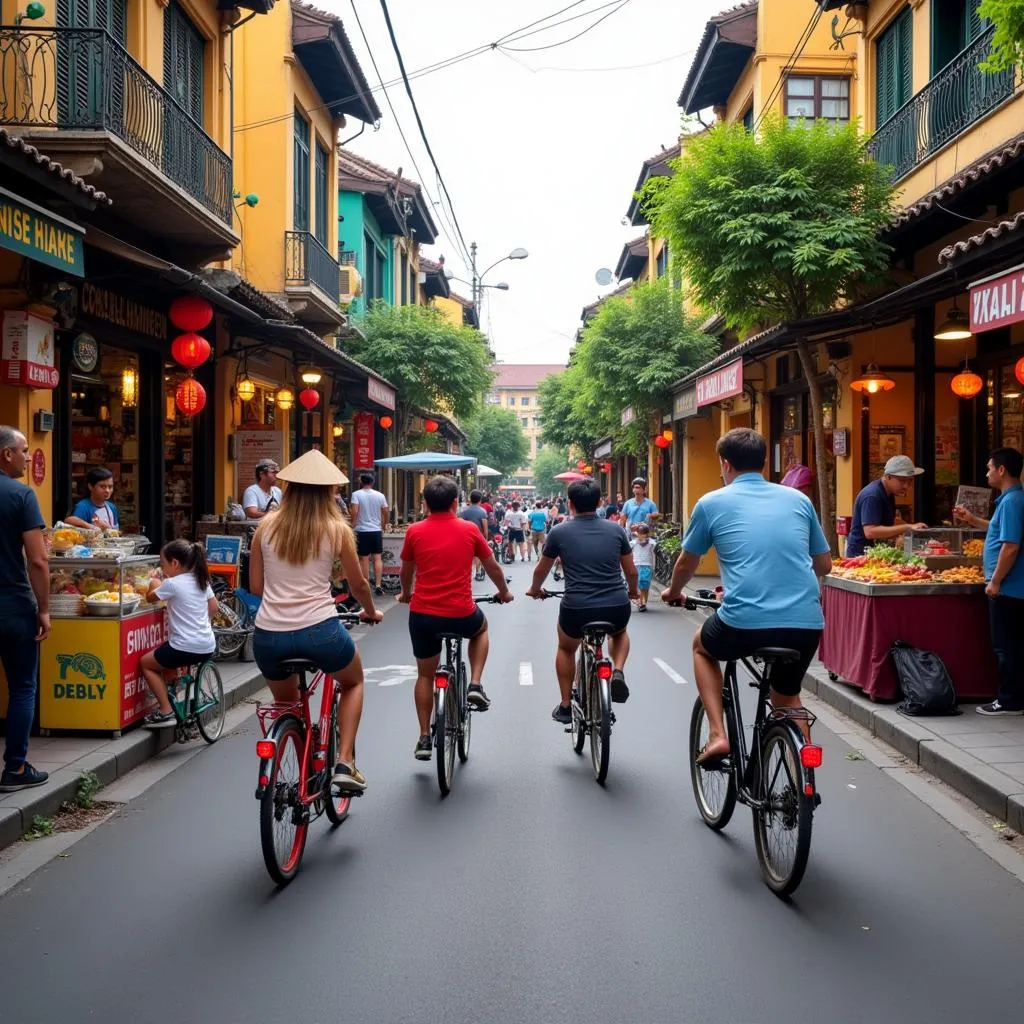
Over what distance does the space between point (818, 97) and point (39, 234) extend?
17.2 meters

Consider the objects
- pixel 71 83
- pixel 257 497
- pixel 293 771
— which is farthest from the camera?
pixel 257 497

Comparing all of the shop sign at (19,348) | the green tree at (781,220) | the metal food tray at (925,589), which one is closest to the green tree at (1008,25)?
the metal food tray at (925,589)

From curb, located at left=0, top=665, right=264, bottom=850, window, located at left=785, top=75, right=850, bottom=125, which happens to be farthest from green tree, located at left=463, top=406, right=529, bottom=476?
curb, located at left=0, top=665, right=264, bottom=850

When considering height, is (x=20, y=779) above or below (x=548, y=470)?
below

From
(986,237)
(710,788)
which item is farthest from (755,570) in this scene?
(986,237)

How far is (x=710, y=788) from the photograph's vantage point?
5.82 meters

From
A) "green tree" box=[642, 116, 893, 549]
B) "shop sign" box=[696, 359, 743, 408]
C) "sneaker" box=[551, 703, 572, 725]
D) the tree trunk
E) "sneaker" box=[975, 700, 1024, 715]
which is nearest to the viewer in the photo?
"sneaker" box=[551, 703, 572, 725]

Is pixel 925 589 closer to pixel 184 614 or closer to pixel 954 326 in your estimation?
pixel 954 326

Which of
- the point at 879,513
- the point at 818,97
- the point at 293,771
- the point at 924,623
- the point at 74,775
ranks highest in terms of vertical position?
the point at 818,97

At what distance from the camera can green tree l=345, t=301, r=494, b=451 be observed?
27.0 metres

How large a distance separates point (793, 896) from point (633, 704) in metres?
4.61

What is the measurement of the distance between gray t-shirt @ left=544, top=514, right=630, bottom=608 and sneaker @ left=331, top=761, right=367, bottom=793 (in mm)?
2118

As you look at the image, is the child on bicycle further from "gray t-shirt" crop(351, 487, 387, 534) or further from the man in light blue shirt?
"gray t-shirt" crop(351, 487, 387, 534)

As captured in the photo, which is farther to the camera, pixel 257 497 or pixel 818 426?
pixel 818 426
